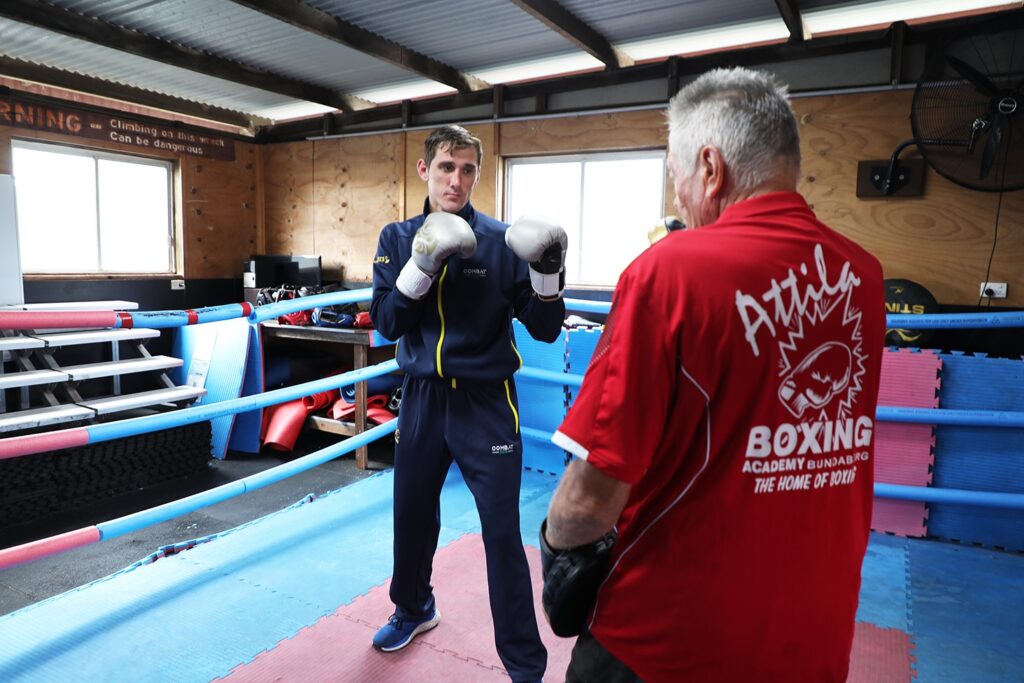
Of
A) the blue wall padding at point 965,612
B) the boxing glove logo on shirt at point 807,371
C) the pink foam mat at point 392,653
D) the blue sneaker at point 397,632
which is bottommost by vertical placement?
the blue wall padding at point 965,612

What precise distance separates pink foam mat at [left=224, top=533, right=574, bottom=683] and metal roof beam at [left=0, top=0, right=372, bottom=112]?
391 centimetres

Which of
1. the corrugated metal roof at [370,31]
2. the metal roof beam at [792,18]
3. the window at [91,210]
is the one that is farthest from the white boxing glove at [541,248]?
the window at [91,210]

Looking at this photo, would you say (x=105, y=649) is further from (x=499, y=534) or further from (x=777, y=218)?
(x=777, y=218)

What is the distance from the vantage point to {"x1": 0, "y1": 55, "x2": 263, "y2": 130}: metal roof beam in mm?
4848

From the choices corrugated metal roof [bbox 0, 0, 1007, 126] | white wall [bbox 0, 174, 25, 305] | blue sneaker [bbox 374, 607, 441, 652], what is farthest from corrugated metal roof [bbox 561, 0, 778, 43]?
white wall [bbox 0, 174, 25, 305]

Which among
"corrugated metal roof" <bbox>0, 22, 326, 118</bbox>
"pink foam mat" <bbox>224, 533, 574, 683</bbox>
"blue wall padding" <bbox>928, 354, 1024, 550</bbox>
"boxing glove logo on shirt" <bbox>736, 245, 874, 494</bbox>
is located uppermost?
"corrugated metal roof" <bbox>0, 22, 326, 118</bbox>

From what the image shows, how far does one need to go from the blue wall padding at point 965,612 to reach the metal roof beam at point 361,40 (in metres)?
4.24

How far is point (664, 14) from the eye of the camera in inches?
154

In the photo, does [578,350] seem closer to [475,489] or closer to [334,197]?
[475,489]

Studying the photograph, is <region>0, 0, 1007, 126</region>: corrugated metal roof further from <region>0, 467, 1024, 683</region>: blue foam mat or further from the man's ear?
the man's ear

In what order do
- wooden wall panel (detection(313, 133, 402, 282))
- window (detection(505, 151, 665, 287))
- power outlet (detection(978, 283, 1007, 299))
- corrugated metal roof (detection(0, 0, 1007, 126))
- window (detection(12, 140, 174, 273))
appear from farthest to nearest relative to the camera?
1. wooden wall panel (detection(313, 133, 402, 282))
2. window (detection(12, 140, 174, 273))
3. window (detection(505, 151, 665, 287))
4. corrugated metal roof (detection(0, 0, 1007, 126))
5. power outlet (detection(978, 283, 1007, 299))

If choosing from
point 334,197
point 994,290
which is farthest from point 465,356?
point 334,197

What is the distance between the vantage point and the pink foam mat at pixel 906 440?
3.22 m

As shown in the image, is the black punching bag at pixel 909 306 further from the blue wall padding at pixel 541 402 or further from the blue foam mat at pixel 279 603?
the blue wall padding at pixel 541 402
